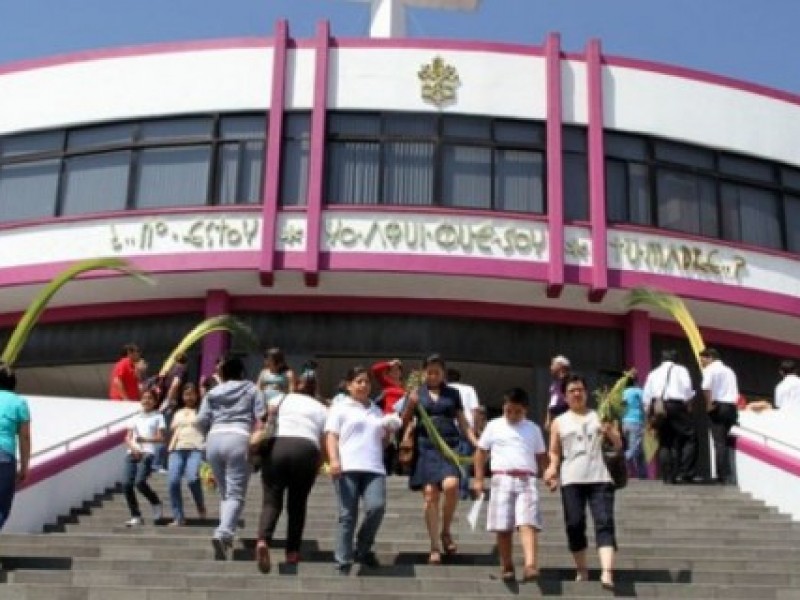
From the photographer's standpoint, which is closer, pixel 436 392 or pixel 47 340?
pixel 436 392

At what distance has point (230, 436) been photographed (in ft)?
30.3

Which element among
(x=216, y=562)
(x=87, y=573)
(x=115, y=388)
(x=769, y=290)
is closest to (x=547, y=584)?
(x=216, y=562)

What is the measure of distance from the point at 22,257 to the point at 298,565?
12.4 m

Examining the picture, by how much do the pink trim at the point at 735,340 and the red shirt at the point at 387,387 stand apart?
8.60m

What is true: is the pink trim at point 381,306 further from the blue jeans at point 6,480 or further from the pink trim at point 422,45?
the blue jeans at point 6,480

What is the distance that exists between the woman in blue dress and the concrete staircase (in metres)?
0.34

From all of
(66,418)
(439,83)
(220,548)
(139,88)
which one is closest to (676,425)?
(220,548)

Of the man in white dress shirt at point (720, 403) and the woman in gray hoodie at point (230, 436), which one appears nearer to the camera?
the woman in gray hoodie at point (230, 436)

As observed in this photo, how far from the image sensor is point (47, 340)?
20719mm

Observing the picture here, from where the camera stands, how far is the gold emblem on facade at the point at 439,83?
1938 centimetres

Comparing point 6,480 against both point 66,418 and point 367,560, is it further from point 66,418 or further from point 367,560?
point 66,418

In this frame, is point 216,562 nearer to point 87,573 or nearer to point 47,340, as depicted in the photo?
point 87,573

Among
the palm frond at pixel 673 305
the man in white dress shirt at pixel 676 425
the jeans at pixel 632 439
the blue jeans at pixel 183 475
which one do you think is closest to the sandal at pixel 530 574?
the blue jeans at pixel 183 475

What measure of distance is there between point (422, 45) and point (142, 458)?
10567 millimetres
